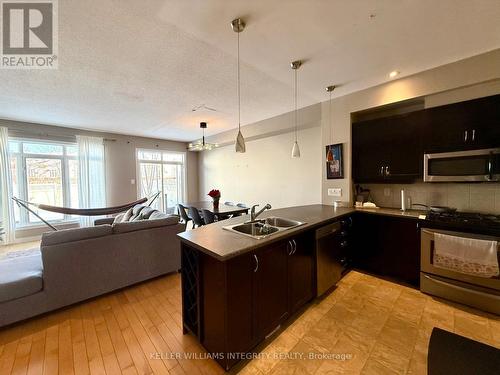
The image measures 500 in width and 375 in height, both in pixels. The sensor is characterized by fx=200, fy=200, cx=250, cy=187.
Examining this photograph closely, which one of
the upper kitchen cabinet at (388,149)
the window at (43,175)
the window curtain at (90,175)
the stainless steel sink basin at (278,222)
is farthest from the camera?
the window curtain at (90,175)

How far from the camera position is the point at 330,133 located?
132 inches

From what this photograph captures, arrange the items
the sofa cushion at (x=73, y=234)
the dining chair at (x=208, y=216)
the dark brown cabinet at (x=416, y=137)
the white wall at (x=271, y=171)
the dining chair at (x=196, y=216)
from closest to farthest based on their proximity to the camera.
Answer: the sofa cushion at (x=73, y=234) → the dark brown cabinet at (x=416, y=137) → the dining chair at (x=208, y=216) → the dining chair at (x=196, y=216) → the white wall at (x=271, y=171)

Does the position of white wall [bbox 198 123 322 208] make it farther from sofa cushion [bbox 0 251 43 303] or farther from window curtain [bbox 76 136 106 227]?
sofa cushion [bbox 0 251 43 303]

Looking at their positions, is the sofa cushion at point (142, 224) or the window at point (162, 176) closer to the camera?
the sofa cushion at point (142, 224)

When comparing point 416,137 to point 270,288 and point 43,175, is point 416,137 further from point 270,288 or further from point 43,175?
point 43,175

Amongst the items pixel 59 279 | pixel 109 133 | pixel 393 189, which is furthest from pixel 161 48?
pixel 109 133

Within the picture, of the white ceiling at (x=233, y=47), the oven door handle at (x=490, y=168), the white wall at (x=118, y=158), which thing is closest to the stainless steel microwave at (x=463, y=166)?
the oven door handle at (x=490, y=168)

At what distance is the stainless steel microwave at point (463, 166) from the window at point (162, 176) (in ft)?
18.6

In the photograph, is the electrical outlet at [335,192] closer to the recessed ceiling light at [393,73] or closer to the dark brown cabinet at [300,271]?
the dark brown cabinet at [300,271]

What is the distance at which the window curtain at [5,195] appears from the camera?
163 inches

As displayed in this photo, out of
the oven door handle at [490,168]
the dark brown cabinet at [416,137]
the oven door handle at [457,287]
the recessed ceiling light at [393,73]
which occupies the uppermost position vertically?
the recessed ceiling light at [393,73]

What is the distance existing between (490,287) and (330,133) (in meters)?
2.55

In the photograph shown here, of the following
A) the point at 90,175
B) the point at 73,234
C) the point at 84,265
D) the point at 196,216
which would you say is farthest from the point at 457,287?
the point at 90,175

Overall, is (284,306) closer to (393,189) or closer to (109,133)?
→ (393,189)
